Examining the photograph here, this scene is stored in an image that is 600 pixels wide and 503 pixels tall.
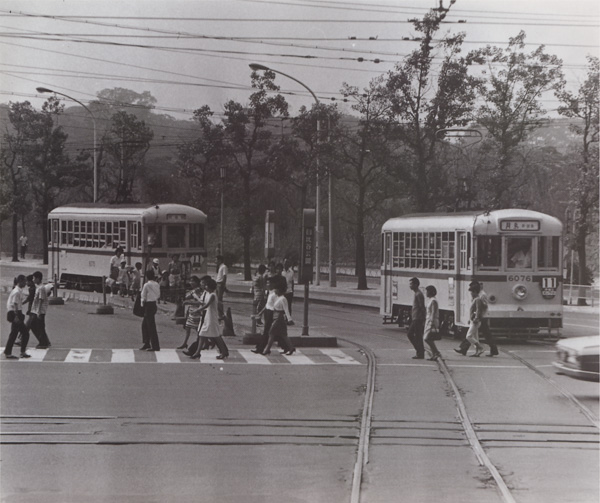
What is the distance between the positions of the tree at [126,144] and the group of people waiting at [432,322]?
17.9 m

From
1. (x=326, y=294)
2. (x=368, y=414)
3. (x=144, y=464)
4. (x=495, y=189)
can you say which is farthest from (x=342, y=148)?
(x=144, y=464)

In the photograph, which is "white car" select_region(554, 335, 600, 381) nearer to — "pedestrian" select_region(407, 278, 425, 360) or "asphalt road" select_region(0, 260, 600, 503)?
"asphalt road" select_region(0, 260, 600, 503)

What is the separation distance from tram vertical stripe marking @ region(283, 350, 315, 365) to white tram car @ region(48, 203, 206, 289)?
1479 cm

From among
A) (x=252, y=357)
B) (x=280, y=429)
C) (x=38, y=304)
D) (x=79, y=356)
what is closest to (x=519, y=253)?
(x=252, y=357)

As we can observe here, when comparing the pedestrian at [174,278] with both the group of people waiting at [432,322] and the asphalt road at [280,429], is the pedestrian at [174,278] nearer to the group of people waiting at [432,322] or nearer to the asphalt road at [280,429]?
the asphalt road at [280,429]

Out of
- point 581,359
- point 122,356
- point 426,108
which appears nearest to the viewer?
point 581,359

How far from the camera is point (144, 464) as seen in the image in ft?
34.0

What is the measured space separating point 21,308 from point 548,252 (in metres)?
12.3

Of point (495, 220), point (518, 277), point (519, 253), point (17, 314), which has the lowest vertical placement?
point (17, 314)

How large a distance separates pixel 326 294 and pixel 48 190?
1652 centimetres

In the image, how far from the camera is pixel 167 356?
2045 cm

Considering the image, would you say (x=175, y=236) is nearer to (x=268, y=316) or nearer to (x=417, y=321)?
(x=268, y=316)

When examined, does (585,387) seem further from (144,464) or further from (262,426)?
(144,464)

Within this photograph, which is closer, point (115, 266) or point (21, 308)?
point (21, 308)
